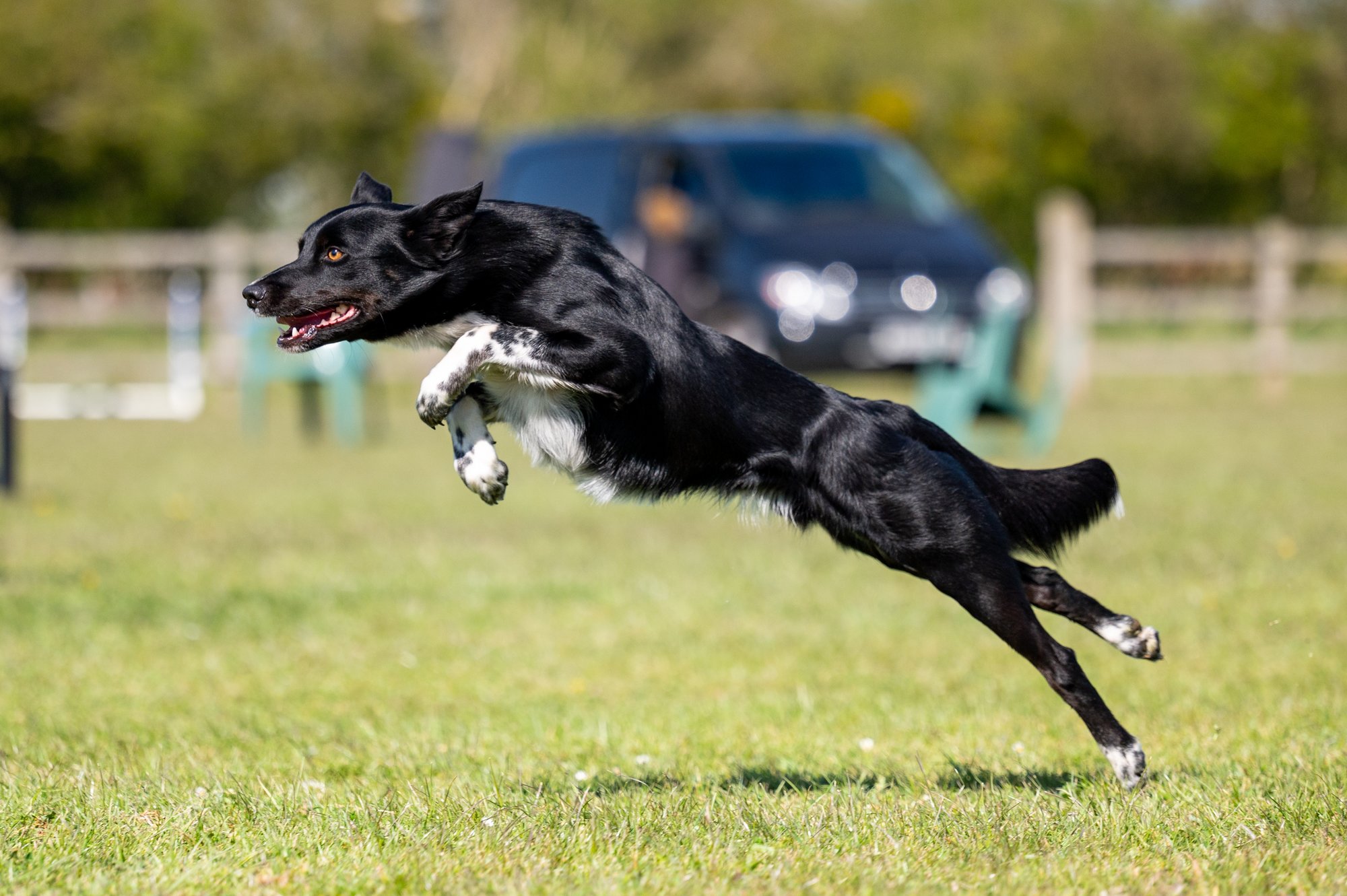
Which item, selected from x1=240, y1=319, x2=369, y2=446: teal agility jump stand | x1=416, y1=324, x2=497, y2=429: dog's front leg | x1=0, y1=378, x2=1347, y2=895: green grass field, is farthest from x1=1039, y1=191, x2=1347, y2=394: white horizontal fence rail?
x1=416, y1=324, x2=497, y2=429: dog's front leg

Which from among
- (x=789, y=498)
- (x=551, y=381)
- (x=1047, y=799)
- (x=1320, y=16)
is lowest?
(x=1047, y=799)

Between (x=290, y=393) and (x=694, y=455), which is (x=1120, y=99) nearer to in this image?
(x=290, y=393)

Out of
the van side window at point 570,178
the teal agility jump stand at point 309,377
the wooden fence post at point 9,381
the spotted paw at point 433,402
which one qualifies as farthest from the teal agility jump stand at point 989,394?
the spotted paw at point 433,402

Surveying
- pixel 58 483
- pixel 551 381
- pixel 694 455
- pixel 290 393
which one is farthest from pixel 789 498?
pixel 290 393

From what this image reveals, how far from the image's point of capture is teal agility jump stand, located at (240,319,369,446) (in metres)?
14.5

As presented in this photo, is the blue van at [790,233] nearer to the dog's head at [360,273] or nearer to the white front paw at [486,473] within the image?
the dog's head at [360,273]

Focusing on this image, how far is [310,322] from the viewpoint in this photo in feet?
13.6

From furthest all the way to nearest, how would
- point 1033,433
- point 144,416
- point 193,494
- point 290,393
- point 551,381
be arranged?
point 290,393 → point 144,416 → point 1033,433 → point 193,494 → point 551,381

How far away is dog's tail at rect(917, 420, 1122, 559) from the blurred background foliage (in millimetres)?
22860

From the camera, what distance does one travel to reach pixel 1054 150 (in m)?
30.6

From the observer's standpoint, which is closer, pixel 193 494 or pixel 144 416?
pixel 193 494

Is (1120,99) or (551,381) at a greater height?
(1120,99)

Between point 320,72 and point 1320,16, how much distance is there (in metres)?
19.0

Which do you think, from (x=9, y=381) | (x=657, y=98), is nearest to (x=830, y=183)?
(x=9, y=381)
